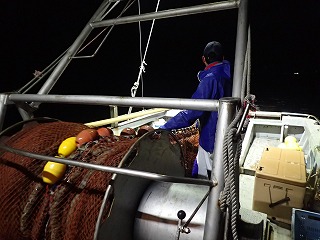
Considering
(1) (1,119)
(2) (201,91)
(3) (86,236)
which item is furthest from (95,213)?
(2) (201,91)

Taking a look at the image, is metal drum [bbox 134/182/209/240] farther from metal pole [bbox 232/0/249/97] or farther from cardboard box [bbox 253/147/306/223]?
cardboard box [bbox 253/147/306/223]

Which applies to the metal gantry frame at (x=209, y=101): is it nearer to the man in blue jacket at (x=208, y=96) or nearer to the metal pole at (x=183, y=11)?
the metal pole at (x=183, y=11)

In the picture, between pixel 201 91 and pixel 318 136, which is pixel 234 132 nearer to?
pixel 201 91

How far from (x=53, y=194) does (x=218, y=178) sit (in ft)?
4.13

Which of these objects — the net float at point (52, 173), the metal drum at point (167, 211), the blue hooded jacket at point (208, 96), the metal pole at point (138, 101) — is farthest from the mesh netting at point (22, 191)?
the blue hooded jacket at point (208, 96)

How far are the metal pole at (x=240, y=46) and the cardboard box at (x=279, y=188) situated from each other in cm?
313

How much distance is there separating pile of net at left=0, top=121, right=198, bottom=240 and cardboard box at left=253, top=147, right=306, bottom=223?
3.19m

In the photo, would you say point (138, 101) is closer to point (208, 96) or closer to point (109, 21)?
point (109, 21)

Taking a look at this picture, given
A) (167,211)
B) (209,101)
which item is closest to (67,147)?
(167,211)

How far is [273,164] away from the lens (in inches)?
174

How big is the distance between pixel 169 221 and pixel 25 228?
111 cm

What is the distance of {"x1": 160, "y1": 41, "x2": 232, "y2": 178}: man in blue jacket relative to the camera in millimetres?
3352

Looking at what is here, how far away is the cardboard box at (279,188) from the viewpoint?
388cm

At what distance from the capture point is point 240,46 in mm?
1680
